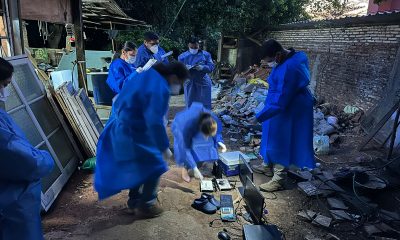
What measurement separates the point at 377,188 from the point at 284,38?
10.4 meters

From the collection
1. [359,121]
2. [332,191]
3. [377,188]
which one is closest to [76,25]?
[332,191]

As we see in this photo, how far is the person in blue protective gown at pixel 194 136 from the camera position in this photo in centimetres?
376

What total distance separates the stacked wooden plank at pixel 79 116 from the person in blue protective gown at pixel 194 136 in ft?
5.21

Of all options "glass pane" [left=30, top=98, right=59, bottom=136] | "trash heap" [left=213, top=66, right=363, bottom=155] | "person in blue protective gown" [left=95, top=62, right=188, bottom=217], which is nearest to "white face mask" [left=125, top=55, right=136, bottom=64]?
"glass pane" [left=30, top=98, right=59, bottom=136]

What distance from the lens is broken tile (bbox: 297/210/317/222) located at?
3.91 m

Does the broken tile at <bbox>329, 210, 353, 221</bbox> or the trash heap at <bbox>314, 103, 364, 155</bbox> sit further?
the trash heap at <bbox>314, 103, 364, 155</bbox>

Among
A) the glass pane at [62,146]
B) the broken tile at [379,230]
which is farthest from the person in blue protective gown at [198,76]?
the broken tile at [379,230]

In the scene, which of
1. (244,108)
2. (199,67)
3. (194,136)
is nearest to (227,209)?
(194,136)

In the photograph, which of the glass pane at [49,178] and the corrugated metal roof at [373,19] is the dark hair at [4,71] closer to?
the glass pane at [49,178]

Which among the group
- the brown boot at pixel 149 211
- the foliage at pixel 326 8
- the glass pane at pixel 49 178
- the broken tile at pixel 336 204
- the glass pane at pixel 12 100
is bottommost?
the broken tile at pixel 336 204

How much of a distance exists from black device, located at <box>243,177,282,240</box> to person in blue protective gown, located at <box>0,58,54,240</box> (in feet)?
6.30

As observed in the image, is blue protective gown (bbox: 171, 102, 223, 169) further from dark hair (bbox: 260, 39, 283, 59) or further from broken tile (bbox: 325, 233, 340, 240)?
broken tile (bbox: 325, 233, 340, 240)

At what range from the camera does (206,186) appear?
4.45 metres

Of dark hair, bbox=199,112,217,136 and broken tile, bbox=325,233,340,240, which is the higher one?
dark hair, bbox=199,112,217,136
